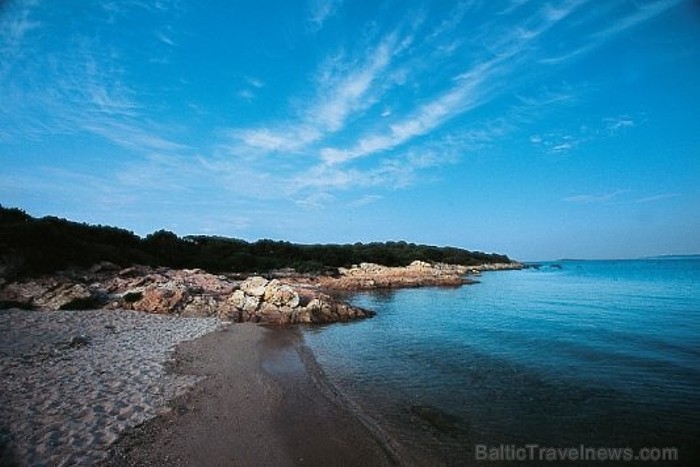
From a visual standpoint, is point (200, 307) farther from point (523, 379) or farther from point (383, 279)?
point (383, 279)

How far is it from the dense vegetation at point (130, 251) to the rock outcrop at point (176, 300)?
1.86 metres

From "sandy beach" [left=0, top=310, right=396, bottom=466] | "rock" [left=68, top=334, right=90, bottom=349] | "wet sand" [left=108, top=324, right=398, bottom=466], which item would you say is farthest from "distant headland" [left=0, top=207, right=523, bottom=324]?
"wet sand" [left=108, top=324, right=398, bottom=466]

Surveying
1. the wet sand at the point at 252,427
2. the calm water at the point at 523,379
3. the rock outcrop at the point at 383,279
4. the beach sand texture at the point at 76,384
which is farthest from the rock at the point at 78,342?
the rock outcrop at the point at 383,279

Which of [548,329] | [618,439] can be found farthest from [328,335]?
[618,439]

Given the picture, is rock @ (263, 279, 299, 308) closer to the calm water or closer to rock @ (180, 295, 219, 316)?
rock @ (180, 295, 219, 316)

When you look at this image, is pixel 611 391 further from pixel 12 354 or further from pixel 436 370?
pixel 12 354

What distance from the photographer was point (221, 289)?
33.5 m

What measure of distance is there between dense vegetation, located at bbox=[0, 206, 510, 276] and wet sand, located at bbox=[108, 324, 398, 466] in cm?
2146

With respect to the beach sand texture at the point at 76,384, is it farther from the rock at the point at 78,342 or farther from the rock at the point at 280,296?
the rock at the point at 280,296

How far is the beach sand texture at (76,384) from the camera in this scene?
6.96 metres

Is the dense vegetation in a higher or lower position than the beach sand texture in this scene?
higher

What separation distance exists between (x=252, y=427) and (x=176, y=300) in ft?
65.6

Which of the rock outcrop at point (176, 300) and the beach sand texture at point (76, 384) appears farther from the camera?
the rock outcrop at point (176, 300)

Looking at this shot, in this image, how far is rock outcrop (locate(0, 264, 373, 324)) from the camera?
24094mm
